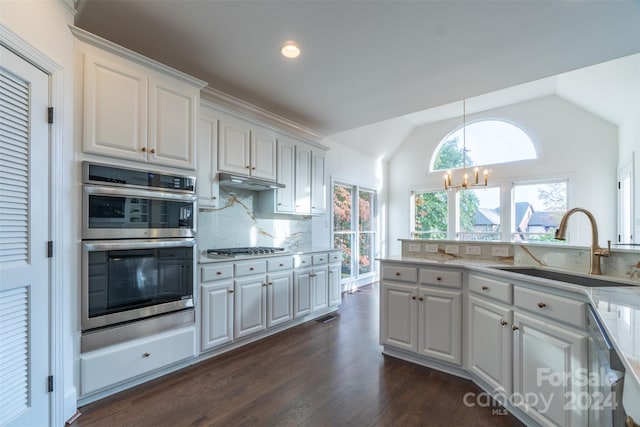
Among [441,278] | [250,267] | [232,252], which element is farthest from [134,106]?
[441,278]

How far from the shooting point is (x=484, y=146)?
6082 mm

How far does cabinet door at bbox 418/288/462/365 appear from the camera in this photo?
2.35 m

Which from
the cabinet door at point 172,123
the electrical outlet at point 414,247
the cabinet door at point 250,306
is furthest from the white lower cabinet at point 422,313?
the cabinet door at point 172,123

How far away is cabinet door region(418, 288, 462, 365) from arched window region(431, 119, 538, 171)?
15.2 feet

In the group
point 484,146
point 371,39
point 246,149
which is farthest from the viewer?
point 484,146

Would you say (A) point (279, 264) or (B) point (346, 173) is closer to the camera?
(A) point (279, 264)

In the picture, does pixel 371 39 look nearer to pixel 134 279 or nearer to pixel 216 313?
pixel 134 279

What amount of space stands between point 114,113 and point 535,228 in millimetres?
6547

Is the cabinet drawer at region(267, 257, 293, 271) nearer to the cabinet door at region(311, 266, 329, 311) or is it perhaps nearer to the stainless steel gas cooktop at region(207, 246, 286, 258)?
the stainless steel gas cooktop at region(207, 246, 286, 258)

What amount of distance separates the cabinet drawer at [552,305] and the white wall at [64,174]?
2826mm

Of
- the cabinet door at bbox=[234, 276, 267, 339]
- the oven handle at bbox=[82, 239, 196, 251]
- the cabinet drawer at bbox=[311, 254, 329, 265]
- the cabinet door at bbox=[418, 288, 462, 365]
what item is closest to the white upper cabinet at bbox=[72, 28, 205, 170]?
the oven handle at bbox=[82, 239, 196, 251]

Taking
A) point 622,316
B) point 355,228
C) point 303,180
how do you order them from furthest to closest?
point 355,228 < point 303,180 < point 622,316

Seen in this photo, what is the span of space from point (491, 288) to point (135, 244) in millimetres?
2588

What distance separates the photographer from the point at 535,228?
5434mm
